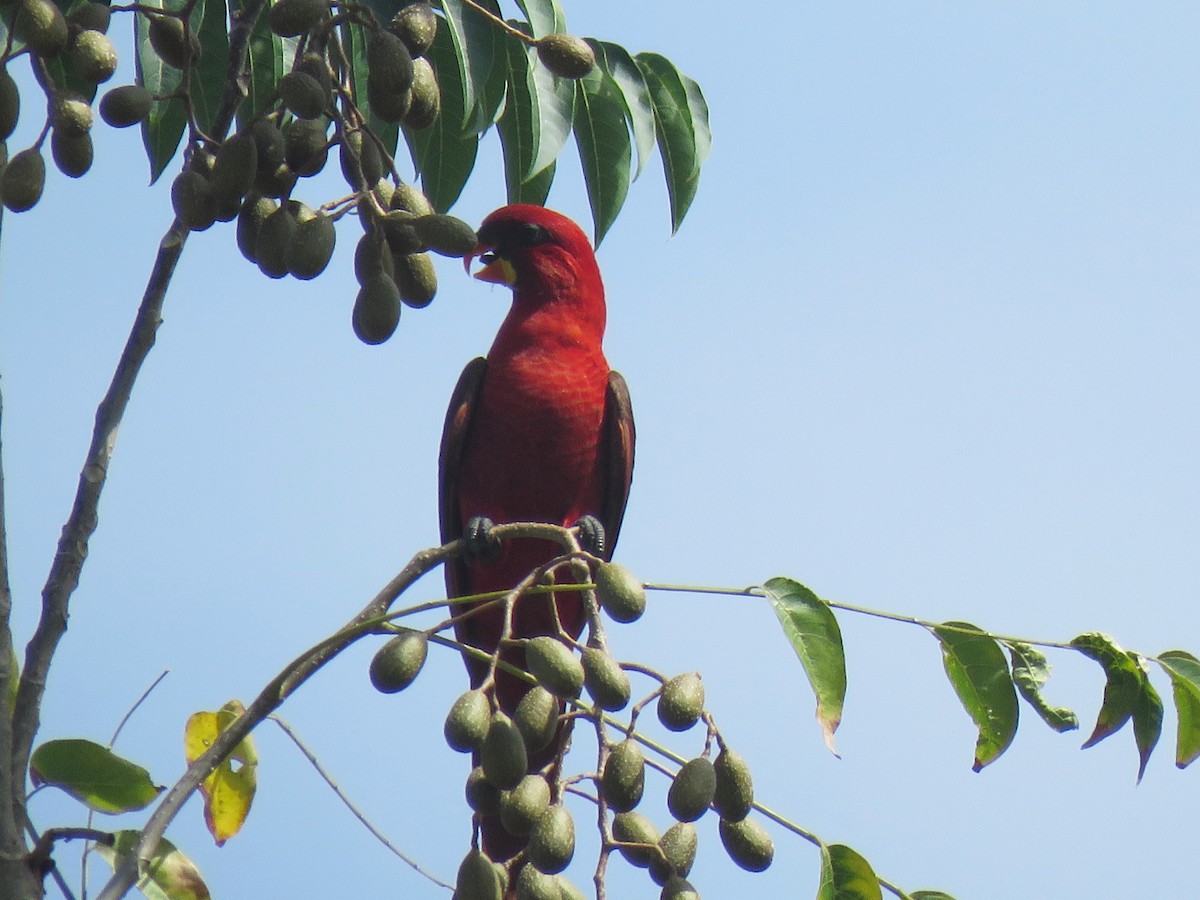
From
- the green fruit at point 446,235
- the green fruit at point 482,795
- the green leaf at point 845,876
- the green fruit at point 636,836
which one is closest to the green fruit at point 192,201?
the green fruit at point 446,235

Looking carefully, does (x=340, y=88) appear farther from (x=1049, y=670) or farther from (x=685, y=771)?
(x=1049, y=670)

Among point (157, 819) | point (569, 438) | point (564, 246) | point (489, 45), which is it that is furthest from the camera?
point (564, 246)

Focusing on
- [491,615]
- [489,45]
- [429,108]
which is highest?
[489,45]

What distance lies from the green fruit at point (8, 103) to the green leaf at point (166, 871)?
77 cm

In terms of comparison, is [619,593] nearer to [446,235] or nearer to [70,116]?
[446,235]

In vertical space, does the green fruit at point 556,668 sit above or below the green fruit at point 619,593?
below

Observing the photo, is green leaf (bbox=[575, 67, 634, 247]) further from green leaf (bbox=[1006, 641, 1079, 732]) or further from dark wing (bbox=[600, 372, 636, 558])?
green leaf (bbox=[1006, 641, 1079, 732])

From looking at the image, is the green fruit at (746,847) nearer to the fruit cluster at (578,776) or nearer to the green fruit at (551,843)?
the fruit cluster at (578,776)

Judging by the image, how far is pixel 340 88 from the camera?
1584 millimetres

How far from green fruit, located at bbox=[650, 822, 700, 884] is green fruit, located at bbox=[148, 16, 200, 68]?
102cm

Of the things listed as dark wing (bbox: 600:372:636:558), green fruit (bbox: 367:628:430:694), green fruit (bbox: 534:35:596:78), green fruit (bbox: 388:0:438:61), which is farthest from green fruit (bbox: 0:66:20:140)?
dark wing (bbox: 600:372:636:558)

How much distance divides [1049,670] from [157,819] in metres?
1.08

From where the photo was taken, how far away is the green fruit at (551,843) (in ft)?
4.28

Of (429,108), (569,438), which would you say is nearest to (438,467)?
(569,438)
